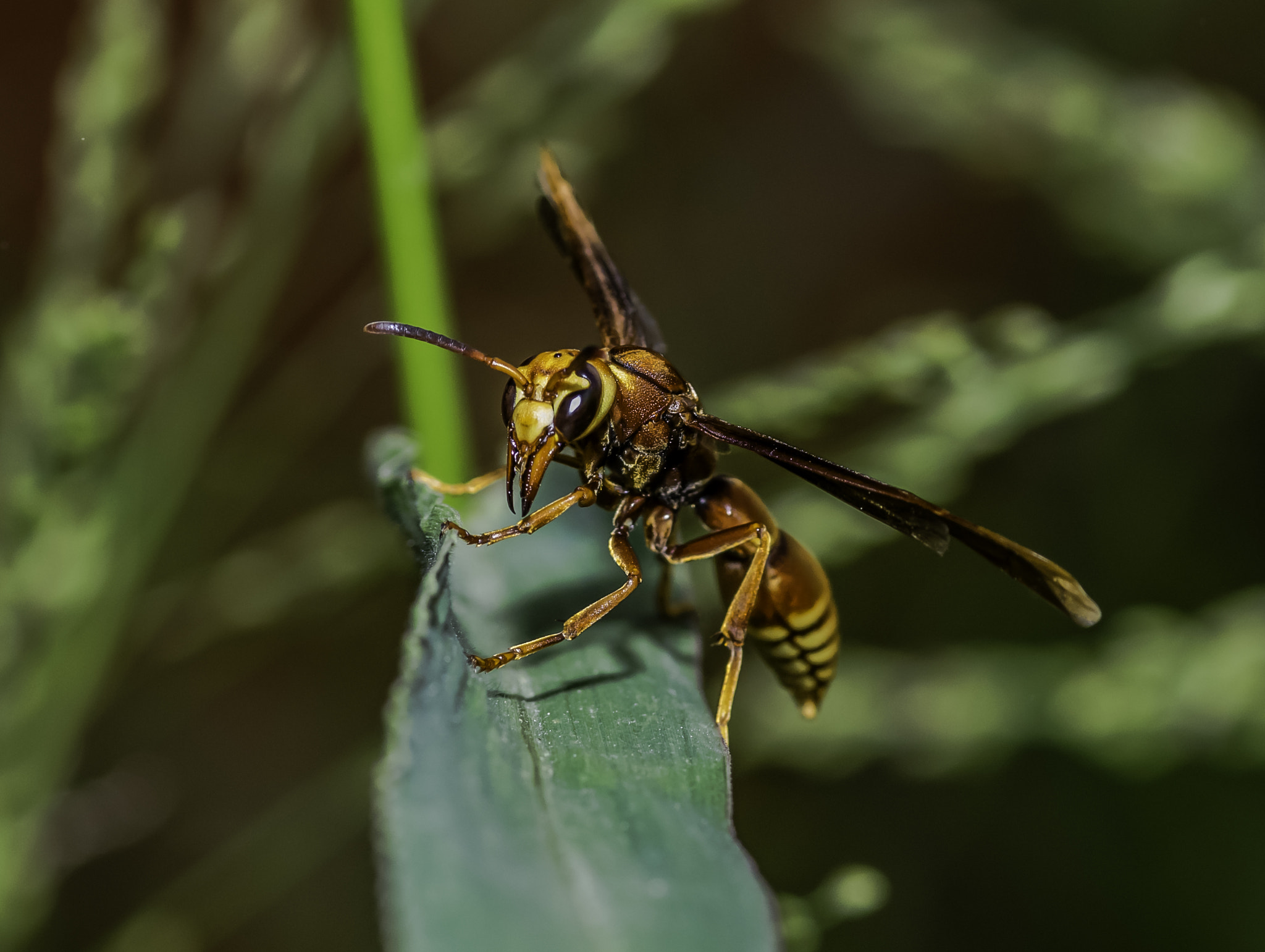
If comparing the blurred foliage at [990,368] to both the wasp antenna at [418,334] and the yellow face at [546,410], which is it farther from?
the wasp antenna at [418,334]

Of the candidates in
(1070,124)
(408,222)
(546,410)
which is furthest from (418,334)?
(1070,124)

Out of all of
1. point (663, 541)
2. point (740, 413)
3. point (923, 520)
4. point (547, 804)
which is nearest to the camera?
point (547, 804)

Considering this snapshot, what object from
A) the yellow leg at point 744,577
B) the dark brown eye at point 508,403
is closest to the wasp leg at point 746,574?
the yellow leg at point 744,577

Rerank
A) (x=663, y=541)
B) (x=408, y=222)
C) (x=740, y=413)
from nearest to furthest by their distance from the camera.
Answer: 1. (x=408, y=222)
2. (x=740, y=413)
3. (x=663, y=541)

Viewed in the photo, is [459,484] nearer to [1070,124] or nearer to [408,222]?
[408,222]

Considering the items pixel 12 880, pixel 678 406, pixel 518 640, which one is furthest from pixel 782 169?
pixel 12 880

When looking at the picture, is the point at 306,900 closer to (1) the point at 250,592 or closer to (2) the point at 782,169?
(1) the point at 250,592

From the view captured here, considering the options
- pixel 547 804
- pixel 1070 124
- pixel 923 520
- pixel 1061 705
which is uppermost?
pixel 1070 124
